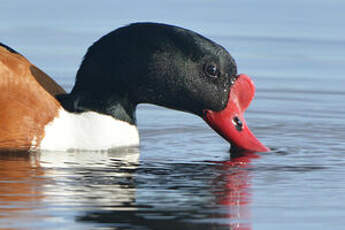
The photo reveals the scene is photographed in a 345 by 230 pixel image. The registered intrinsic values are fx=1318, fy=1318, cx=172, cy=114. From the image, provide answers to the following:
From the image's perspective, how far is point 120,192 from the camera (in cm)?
888

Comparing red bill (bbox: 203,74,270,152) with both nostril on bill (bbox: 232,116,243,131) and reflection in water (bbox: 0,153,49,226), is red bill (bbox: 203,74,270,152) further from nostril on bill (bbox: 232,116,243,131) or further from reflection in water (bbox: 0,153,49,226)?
reflection in water (bbox: 0,153,49,226)

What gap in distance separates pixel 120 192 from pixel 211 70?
6.18 feet

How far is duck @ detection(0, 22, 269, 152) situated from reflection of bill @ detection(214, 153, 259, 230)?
573 mm

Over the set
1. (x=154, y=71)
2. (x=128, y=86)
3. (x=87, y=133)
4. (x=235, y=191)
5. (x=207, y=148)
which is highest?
(x=154, y=71)

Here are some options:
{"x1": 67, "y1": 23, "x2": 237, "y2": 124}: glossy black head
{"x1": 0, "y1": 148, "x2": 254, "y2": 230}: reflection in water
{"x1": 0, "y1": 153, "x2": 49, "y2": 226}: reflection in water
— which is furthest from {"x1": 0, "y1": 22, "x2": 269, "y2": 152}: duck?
{"x1": 0, "y1": 153, "x2": 49, "y2": 226}: reflection in water

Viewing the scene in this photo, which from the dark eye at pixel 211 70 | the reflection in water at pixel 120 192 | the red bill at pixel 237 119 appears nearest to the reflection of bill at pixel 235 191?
the reflection in water at pixel 120 192

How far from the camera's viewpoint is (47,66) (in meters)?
14.0

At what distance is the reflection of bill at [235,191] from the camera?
26.9 feet

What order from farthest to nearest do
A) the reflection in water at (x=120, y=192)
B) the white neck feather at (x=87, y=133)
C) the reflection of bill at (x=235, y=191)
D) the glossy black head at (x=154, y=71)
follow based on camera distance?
1. the glossy black head at (x=154, y=71)
2. the white neck feather at (x=87, y=133)
3. the reflection of bill at (x=235, y=191)
4. the reflection in water at (x=120, y=192)

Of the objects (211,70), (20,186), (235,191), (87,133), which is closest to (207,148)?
(211,70)

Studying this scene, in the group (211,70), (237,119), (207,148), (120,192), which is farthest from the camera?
(207,148)

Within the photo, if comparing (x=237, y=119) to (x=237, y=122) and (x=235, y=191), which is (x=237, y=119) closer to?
(x=237, y=122)

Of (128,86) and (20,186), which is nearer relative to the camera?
(20,186)

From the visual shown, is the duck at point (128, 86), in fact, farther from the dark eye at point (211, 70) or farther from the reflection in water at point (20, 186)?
the reflection in water at point (20, 186)
